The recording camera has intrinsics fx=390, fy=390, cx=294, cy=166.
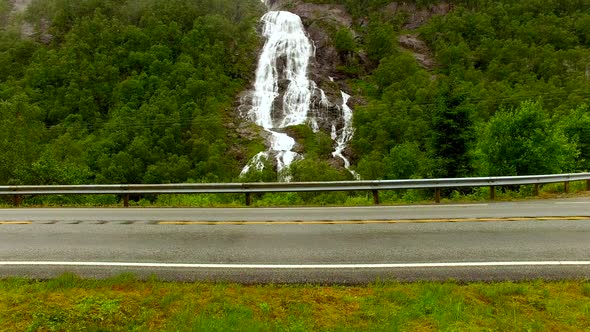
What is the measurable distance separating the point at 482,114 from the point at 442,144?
149ft

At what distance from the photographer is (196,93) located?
274ft

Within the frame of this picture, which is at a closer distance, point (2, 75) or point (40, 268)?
point (40, 268)

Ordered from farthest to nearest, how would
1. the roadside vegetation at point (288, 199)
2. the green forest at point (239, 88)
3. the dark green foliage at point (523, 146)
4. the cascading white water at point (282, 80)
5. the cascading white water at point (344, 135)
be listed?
the cascading white water at point (282, 80) < the cascading white water at point (344, 135) < the green forest at point (239, 88) < the dark green foliage at point (523, 146) < the roadside vegetation at point (288, 199)

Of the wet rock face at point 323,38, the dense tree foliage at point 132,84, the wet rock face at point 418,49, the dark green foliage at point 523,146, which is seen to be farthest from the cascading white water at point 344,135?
the wet rock face at point 418,49

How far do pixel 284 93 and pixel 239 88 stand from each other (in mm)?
15810

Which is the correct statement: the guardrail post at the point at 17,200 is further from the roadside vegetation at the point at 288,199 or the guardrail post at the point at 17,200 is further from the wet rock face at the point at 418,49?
the wet rock face at the point at 418,49

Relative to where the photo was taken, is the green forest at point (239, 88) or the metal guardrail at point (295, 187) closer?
the metal guardrail at point (295, 187)

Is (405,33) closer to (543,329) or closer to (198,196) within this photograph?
(198,196)

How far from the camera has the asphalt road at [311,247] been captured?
6.03 m

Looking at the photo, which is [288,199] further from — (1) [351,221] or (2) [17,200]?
(2) [17,200]

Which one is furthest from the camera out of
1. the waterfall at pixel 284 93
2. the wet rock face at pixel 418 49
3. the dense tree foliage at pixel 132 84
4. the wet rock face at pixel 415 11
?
the wet rock face at pixel 415 11

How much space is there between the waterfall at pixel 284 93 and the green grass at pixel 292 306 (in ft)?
155

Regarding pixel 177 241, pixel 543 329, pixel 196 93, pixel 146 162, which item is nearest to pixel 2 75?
pixel 196 93

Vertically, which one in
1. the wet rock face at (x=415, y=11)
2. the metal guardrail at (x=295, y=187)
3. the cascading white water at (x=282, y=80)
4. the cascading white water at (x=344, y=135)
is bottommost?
the metal guardrail at (x=295, y=187)
